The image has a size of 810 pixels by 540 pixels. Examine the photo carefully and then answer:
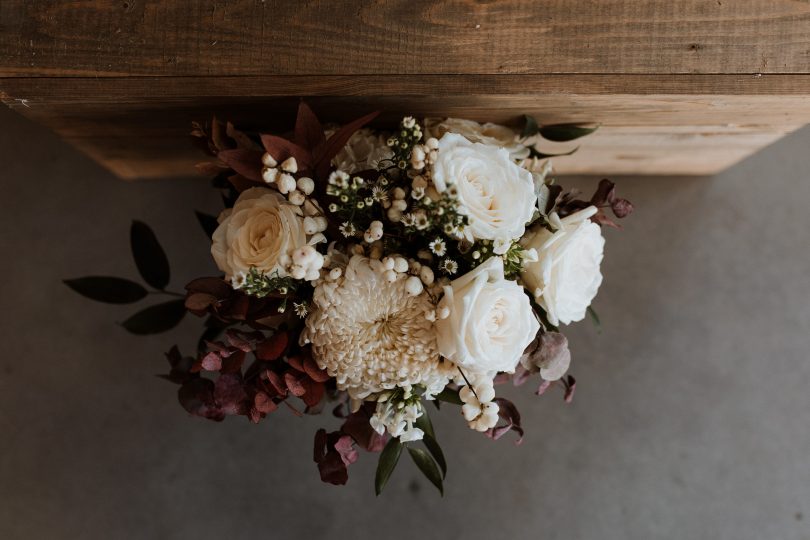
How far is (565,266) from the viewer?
0.83 metres

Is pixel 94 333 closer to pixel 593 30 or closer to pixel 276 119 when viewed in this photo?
pixel 276 119

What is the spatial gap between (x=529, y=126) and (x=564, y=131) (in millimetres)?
76

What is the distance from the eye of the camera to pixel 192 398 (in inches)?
36.4

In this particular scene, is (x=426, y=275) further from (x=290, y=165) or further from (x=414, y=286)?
(x=290, y=165)

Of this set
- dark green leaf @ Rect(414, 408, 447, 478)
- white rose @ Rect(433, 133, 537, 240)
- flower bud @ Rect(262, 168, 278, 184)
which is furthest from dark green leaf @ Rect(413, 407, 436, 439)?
flower bud @ Rect(262, 168, 278, 184)

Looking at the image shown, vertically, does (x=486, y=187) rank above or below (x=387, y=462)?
above

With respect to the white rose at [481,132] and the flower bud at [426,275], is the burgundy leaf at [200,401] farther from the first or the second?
the white rose at [481,132]

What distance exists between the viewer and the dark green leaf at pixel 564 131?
99cm

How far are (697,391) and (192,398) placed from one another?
108 cm

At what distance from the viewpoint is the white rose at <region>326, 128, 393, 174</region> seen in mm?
893

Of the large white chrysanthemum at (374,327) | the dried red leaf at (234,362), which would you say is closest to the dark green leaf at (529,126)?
the large white chrysanthemum at (374,327)

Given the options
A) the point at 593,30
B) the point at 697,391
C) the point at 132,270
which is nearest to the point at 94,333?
the point at 132,270

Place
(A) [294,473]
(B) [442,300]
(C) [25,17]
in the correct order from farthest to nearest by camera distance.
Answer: (A) [294,473] → (C) [25,17] → (B) [442,300]

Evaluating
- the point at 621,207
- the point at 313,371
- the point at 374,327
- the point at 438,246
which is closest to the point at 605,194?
the point at 621,207
